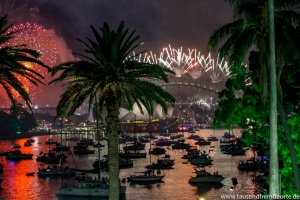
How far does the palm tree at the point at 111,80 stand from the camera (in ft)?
102

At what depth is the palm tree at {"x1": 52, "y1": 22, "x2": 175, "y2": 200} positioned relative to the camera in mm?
31188

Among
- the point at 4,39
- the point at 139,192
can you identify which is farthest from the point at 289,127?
the point at 139,192

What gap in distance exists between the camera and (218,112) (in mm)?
31625

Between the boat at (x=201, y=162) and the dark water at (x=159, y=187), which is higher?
the boat at (x=201, y=162)

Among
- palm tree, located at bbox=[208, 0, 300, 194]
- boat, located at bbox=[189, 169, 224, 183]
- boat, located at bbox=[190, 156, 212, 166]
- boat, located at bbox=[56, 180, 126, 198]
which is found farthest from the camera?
boat, located at bbox=[190, 156, 212, 166]

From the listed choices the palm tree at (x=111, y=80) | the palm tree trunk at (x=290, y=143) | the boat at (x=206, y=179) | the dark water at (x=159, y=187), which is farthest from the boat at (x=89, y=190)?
the palm tree trunk at (x=290, y=143)

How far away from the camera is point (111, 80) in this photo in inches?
1236

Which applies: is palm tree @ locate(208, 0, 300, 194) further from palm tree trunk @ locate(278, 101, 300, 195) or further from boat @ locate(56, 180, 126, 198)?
boat @ locate(56, 180, 126, 198)

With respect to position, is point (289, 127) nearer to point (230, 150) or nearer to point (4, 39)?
point (4, 39)

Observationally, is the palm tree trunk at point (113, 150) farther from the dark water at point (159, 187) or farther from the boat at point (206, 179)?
the boat at point (206, 179)

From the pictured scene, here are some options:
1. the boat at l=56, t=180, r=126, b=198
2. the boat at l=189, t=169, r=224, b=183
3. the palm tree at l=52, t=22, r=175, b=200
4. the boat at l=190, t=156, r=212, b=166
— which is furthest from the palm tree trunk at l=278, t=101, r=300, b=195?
the boat at l=190, t=156, r=212, b=166

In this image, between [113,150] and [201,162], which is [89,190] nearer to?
[113,150]

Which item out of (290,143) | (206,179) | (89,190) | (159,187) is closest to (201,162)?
(206,179)

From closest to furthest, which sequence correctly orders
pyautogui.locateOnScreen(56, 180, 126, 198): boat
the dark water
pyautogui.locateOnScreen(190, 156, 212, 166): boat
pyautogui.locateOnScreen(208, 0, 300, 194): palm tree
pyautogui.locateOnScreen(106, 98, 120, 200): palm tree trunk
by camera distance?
pyautogui.locateOnScreen(208, 0, 300, 194): palm tree < pyautogui.locateOnScreen(106, 98, 120, 200): palm tree trunk < pyautogui.locateOnScreen(56, 180, 126, 198): boat < the dark water < pyautogui.locateOnScreen(190, 156, 212, 166): boat
